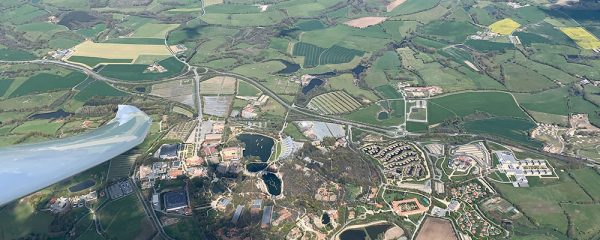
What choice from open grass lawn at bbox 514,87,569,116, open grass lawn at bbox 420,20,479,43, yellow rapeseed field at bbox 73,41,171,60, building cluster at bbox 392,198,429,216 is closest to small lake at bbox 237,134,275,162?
building cluster at bbox 392,198,429,216

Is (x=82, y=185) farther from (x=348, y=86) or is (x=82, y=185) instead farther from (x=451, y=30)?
(x=451, y=30)

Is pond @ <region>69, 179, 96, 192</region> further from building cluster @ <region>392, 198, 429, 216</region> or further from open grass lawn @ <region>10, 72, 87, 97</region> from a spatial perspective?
building cluster @ <region>392, 198, 429, 216</region>

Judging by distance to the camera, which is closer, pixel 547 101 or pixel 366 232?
pixel 366 232

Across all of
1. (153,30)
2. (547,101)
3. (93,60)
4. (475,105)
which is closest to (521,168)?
(475,105)

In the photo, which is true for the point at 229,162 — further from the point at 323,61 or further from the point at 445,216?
the point at 323,61

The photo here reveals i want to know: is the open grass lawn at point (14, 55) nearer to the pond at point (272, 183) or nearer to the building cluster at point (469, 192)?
the pond at point (272, 183)

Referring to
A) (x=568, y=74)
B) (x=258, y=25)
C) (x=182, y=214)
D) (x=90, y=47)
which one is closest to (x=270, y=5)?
(x=258, y=25)

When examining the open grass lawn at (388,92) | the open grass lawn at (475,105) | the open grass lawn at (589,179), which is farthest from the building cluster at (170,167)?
the open grass lawn at (589,179)
